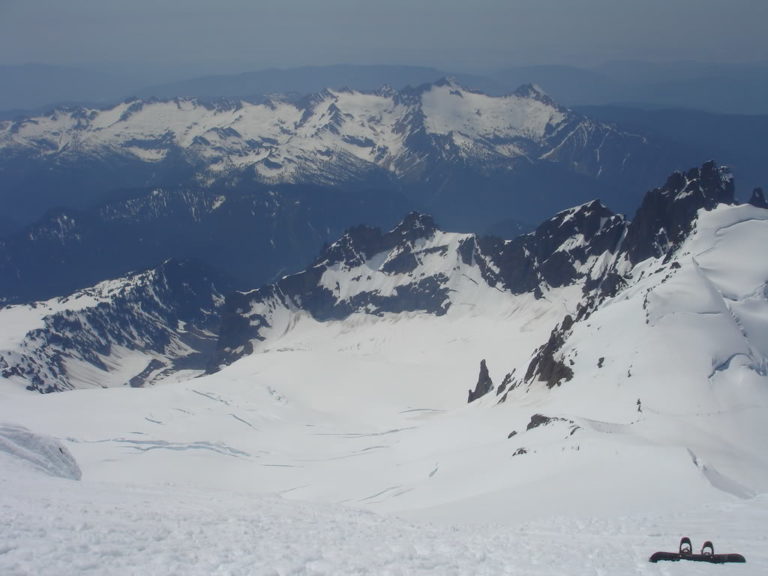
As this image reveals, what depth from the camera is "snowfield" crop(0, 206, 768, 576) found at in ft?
87.5

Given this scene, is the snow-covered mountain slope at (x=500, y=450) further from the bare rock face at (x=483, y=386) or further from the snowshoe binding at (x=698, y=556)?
the bare rock face at (x=483, y=386)

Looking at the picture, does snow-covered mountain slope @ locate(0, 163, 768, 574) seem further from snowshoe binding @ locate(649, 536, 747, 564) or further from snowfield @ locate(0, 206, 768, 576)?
snowshoe binding @ locate(649, 536, 747, 564)

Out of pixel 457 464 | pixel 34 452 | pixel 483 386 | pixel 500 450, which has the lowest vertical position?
pixel 483 386

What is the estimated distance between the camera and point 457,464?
78.4 meters

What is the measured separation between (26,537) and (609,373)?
270 feet

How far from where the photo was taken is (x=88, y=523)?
93.8 feet

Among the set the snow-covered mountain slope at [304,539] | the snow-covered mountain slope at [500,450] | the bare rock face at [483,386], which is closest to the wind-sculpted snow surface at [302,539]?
the snow-covered mountain slope at [304,539]

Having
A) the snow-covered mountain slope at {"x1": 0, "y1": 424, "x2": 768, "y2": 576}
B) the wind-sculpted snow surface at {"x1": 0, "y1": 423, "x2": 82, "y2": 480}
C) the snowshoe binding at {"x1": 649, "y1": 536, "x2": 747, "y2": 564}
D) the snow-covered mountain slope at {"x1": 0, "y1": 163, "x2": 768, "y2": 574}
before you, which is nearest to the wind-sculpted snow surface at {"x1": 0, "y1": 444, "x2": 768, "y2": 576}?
the snow-covered mountain slope at {"x1": 0, "y1": 424, "x2": 768, "y2": 576}

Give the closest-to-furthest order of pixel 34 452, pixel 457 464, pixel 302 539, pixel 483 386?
pixel 302 539 → pixel 34 452 → pixel 457 464 → pixel 483 386

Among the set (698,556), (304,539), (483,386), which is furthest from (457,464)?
(483,386)

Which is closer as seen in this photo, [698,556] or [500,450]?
[698,556]

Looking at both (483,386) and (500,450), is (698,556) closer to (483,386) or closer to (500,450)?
(500,450)

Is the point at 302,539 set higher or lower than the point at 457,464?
higher

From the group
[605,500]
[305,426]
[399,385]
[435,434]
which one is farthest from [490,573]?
[399,385]
